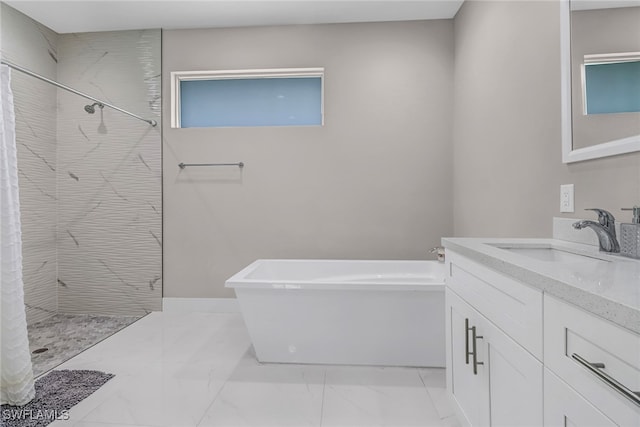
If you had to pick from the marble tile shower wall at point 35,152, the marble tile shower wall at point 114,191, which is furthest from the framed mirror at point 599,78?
the marble tile shower wall at point 35,152

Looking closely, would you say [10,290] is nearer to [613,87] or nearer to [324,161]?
[324,161]

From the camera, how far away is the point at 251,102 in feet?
10.7

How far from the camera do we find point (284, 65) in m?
3.15

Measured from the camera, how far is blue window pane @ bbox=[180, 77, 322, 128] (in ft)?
10.6

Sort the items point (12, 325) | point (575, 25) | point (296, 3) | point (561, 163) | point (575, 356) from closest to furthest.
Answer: point (575, 356) → point (575, 25) → point (561, 163) → point (12, 325) → point (296, 3)

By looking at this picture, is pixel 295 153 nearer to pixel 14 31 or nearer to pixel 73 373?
pixel 73 373

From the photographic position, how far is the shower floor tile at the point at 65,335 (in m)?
2.28

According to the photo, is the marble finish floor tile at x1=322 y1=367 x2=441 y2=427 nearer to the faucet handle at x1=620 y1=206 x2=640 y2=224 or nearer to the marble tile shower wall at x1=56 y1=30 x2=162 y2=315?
the faucet handle at x1=620 y1=206 x2=640 y2=224

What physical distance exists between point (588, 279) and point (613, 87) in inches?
36.3

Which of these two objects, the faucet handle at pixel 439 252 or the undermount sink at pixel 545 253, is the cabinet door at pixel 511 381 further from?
the faucet handle at pixel 439 252

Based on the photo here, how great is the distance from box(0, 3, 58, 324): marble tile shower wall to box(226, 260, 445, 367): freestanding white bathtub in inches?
86.7

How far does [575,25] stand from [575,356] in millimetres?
1467

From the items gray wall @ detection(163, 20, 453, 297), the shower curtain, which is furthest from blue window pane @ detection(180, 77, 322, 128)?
the shower curtain

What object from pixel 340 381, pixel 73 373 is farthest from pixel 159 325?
pixel 340 381
